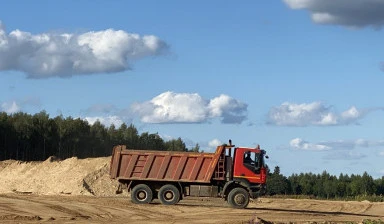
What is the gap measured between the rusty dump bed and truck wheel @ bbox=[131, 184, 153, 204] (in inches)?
21.1

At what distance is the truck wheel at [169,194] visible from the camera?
3064 cm

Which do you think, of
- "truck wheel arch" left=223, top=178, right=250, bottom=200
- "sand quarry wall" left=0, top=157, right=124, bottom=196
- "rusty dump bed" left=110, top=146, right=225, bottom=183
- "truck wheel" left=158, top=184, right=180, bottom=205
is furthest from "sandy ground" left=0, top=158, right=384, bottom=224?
"rusty dump bed" left=110, top=146, right=225, bottom=183

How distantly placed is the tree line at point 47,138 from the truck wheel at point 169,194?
42.7m

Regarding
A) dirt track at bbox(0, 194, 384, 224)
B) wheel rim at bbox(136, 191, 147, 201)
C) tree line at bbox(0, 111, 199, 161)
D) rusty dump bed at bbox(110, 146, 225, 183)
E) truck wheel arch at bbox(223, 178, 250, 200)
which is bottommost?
dirt track at bbox(0, 194, 384, 224)

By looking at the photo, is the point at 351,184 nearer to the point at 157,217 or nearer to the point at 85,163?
the point at 85,163

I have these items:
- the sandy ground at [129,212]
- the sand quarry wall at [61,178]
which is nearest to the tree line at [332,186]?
the sand quarry wall at [61,178]

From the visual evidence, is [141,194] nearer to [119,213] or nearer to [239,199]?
A: [119,213]

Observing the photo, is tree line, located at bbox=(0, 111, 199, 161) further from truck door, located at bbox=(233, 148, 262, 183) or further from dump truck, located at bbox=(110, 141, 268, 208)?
truck door, located at bbox=(233, 148, 262, 183)

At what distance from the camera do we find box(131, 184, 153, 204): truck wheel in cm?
3095

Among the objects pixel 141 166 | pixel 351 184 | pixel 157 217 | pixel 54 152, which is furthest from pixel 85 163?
pixel 351 184

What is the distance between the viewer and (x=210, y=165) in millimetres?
30422

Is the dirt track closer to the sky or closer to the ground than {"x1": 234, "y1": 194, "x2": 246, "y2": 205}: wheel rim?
closer to the ground

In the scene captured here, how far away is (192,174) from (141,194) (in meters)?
2.76

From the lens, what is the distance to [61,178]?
45312 mm
